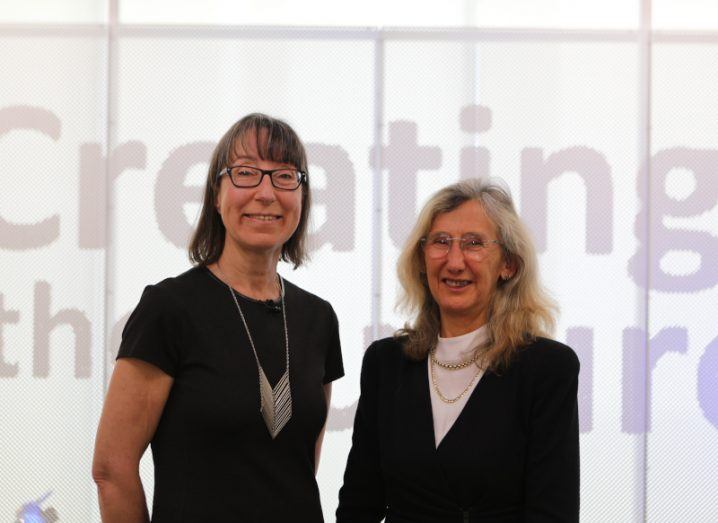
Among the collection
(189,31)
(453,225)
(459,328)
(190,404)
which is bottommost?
(190,404)

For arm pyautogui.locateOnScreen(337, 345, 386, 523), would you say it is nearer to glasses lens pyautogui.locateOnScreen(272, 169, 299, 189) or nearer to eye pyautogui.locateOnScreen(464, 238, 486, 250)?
eye pyautogui.locateOnScreen(464, 238, 486, 250)

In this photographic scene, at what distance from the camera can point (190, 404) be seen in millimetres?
1621

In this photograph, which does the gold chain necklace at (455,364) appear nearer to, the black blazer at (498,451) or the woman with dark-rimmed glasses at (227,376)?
the black blazer at (498,451)

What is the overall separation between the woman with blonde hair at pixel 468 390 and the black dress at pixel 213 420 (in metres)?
0.19

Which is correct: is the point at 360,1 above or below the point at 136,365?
above

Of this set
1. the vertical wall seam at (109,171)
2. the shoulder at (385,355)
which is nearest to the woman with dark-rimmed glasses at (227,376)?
the shoulder at (385,355)

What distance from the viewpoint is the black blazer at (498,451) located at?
1589mm

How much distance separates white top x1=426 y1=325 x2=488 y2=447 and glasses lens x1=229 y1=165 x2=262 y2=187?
0.54m

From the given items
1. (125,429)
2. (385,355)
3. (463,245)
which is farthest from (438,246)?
(125,429)

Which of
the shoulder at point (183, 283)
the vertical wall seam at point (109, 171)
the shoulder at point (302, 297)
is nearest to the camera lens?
the shoulder at point (183, 283)

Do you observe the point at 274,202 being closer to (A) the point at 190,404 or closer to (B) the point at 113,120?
(A) the point at 190,404

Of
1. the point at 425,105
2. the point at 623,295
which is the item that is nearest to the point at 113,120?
the point at 425,105

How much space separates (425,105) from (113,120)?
129 centimetres

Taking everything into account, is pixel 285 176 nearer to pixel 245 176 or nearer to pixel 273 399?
pixel 245 176
